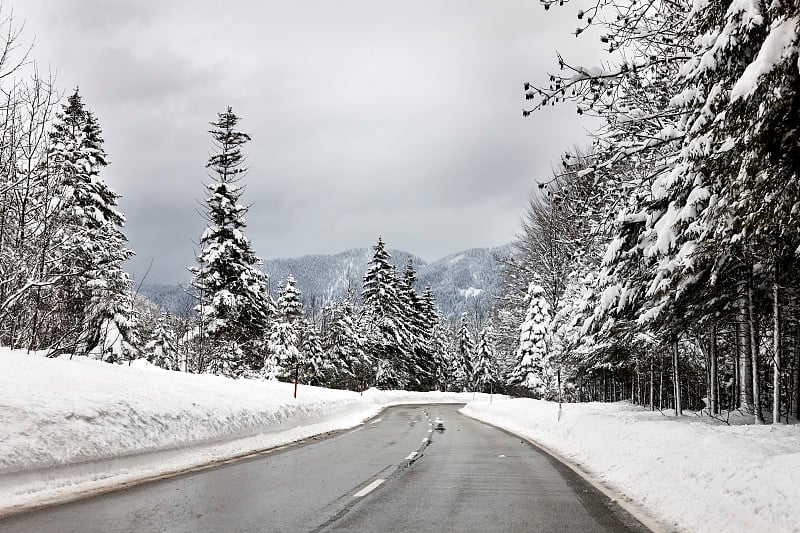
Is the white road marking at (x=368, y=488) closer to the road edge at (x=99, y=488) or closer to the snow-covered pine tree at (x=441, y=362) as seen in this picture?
the road edge at (x=99, y=488)

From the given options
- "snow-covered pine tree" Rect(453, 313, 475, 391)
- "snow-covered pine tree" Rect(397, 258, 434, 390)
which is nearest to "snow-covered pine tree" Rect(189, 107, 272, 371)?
"snow-covered pine tree" Rect(397, 258, 434, 390)

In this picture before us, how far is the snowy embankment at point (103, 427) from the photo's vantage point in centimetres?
755

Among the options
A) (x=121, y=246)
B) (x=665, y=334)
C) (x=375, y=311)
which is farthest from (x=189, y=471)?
(x=375, y=311)

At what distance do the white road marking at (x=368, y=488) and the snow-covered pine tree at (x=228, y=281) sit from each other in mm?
24476

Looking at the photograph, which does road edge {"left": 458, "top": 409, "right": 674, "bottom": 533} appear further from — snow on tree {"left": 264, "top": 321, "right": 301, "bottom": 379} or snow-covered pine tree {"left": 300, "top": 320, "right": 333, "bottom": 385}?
snow-covered pine tree {"left": 300, "top": 320, "right": 333, "bottom": 385}

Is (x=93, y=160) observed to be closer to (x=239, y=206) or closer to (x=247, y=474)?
(x=239, y=206)

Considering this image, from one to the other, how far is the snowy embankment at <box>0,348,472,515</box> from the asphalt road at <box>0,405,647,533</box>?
2.86 ft

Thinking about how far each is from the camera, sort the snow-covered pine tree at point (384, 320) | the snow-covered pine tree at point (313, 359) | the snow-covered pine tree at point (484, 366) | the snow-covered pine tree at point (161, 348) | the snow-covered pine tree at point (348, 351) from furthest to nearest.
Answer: the snow-covered pine tree at point (484, 366) → the snow-covered pine tree at point (384, 320) → the snow-covered pine tree at point (348, 351) → the snow-covered pine tree at point (313, 359) → the snow-covered pine tree at point (161, 348)

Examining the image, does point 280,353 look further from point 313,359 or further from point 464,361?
point 464,361

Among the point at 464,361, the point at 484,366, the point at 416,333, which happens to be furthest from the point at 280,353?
the point at 464,361

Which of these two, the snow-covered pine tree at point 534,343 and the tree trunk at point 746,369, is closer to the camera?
the tree trunk at point 746,369

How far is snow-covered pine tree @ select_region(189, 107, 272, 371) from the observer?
3231 cm

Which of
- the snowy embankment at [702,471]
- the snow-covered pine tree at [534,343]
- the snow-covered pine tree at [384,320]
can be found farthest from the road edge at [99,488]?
the snow-covered pine tree at [384,320]

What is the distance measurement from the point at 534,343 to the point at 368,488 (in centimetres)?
4183
